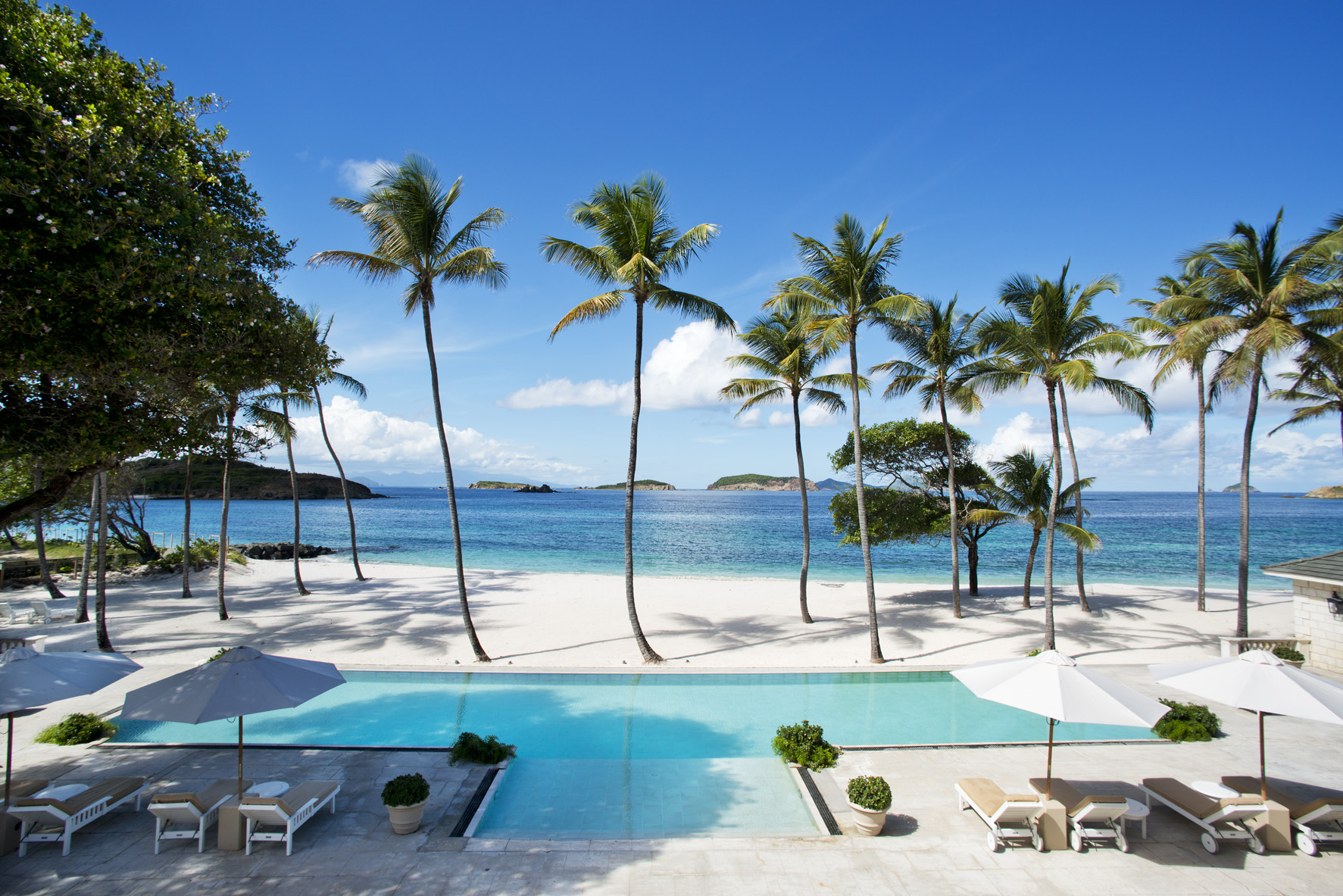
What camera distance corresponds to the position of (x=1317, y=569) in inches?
525

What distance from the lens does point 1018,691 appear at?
6.76 meters

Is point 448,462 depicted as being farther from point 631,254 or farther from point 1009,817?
point 1009,817

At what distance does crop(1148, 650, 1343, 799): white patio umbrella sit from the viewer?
6426 millimetres

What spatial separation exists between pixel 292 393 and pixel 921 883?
23646 mm

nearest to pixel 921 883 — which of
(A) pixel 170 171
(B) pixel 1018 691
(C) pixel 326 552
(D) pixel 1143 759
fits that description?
(B) pixel 1018 691

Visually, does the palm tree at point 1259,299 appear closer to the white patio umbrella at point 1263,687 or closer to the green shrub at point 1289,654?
the green shrub at point 1289,654

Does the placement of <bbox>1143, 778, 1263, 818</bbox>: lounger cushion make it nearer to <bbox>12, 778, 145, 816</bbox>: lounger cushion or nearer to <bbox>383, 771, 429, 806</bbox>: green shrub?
<bbox>383, 771, 429, 806</bbox>: green shrub

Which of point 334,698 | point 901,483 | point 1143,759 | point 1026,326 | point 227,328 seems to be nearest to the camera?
point 227,328

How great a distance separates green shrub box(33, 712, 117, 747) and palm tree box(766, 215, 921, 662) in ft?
47.7

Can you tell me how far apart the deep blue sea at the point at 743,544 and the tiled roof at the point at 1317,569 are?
1789 cm

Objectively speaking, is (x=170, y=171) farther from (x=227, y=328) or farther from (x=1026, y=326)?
(x=1026, y=326)

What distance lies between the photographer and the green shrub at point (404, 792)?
6727mm

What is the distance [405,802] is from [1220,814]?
A: 9131mm

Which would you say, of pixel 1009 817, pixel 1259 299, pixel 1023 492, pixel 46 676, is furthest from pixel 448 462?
pixel 1259 299
